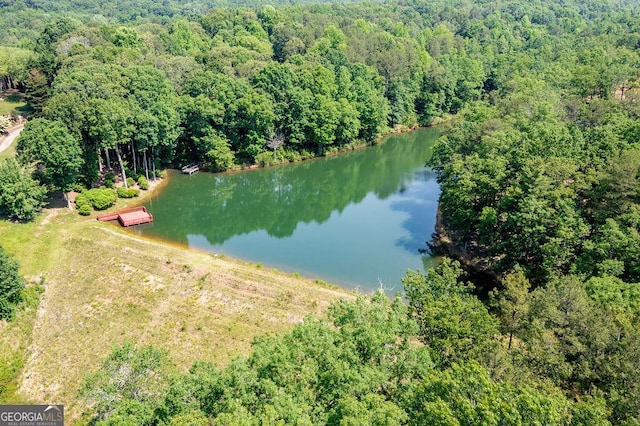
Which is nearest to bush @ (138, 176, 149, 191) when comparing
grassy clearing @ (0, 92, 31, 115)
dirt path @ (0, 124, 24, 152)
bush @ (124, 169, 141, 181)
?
bush @ (124, 169, 141, 181)

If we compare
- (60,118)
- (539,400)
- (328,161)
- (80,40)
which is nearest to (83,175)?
(60,118)

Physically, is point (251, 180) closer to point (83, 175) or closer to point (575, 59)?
point (83, 175)

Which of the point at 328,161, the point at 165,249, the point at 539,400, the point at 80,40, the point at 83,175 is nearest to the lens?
the point at 539,400

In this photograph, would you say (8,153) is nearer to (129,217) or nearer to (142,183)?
(142,183)

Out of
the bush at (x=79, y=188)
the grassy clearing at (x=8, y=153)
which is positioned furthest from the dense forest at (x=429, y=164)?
the grassy clearing at (x=8, y=153)

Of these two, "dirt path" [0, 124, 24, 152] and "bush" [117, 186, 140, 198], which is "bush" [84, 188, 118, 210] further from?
"dirt path" [0, 124, 24, 152]

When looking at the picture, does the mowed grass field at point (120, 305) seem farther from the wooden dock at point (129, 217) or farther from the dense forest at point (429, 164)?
the dense forest at point (429, 164)

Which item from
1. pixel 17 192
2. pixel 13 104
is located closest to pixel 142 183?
pixel 17 192
